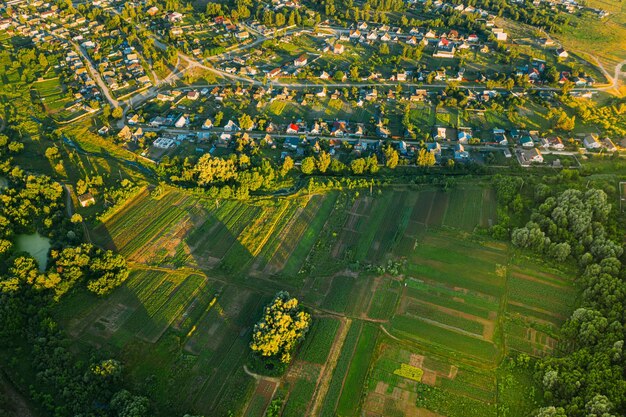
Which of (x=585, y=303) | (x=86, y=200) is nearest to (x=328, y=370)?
(x=585, y=303)

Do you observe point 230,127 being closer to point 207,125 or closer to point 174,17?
point 207,125

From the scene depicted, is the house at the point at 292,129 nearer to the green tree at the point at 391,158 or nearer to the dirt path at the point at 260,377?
the green tree at the point at 391,158

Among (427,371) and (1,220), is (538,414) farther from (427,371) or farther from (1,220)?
(1,220)

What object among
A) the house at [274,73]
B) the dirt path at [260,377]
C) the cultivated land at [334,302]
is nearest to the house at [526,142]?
the cultivated land at [334,302]

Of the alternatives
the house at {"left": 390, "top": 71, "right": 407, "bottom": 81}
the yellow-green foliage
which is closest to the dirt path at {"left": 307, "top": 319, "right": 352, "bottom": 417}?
the yellow-green foliage

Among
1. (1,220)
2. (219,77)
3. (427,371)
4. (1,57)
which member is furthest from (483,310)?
(1,57)

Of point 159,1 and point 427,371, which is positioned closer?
point 427,371
